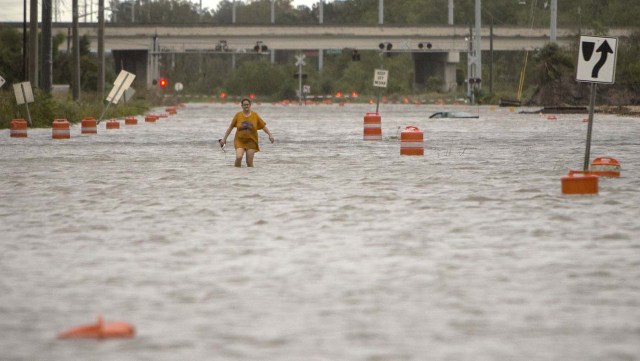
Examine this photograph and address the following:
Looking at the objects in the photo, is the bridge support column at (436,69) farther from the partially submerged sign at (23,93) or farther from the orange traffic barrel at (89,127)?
the orange traffic barrel at (89,127)

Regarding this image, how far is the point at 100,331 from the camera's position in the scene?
26.3ft

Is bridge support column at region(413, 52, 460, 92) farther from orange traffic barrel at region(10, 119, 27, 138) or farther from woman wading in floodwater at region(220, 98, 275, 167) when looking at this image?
woman wading in floodwater at region(220, 98, 275, 167)

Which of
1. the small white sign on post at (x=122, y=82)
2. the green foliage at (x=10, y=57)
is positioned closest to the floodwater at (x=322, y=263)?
the small white sign on post at (x=122, y=82)

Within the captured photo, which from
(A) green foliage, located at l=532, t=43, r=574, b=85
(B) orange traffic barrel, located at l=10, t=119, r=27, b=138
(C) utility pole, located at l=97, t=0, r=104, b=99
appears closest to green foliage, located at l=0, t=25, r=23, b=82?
(C) utility pole, located at l=97, t=0, r=104, b=99

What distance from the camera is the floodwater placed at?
26.3ft

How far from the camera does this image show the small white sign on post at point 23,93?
44781 millimetres

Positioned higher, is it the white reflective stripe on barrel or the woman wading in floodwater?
the woman wading in floodwater

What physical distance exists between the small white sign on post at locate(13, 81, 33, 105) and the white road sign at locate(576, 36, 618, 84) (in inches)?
1067

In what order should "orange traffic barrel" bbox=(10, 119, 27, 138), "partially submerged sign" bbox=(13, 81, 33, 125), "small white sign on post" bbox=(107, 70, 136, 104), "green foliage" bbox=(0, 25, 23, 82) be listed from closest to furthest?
"orange traffic barrel" bbox=(10, 119, 27, 138) < "partially submerged sign" bbox=(13, 81, 33, 125) < "small white sign on post" bbox=(107, 70, 136, 104) < "green foliage" bbox=(0, 25, 23, 82)

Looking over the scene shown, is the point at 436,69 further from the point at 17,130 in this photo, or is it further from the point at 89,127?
the point at 17,130

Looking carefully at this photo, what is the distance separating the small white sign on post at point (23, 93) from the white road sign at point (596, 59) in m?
27.1

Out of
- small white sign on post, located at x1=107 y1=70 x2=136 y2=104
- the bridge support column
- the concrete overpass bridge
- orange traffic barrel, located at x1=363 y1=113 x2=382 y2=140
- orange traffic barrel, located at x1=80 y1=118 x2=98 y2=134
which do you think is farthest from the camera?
the bridge support column

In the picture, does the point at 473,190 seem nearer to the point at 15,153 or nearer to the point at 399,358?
the point at 399,358

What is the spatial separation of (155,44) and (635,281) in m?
114
